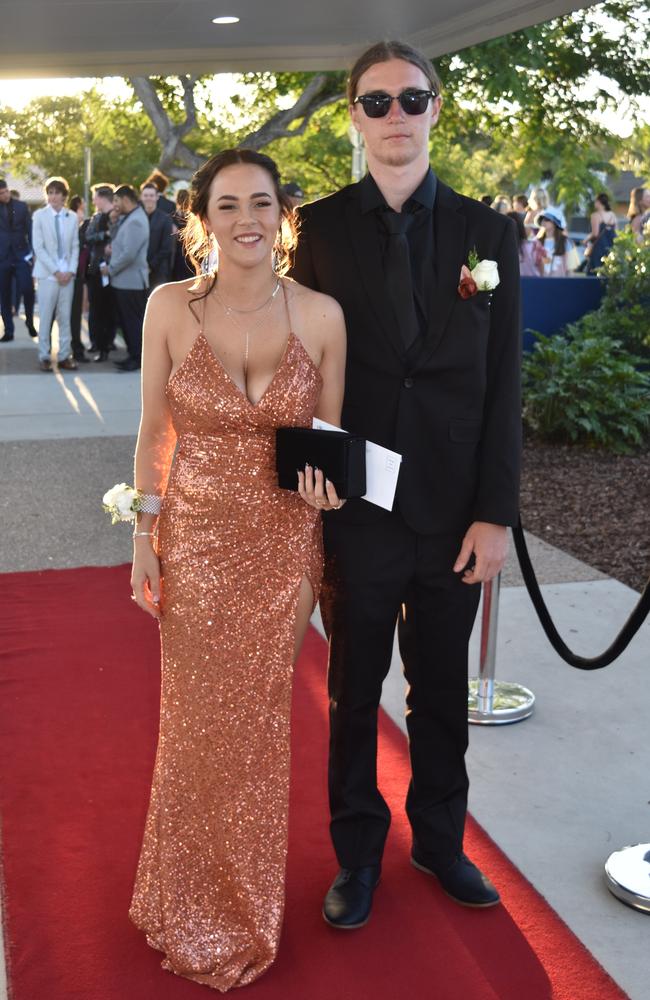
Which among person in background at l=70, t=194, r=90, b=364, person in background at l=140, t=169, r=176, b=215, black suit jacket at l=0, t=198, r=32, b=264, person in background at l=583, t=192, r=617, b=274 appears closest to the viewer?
person in background at l=140, t=169, r=176, b=215

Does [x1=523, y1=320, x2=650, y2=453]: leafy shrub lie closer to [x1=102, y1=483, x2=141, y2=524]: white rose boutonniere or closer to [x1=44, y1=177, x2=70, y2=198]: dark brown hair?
[x1=44, y1=177, x2=70, y2=198]: dark brown hair

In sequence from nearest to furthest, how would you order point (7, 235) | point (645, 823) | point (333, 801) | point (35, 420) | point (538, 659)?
point (333, 801) → point (645, 823) → point (538, 659) → point (35, 420) → point (7, 235)

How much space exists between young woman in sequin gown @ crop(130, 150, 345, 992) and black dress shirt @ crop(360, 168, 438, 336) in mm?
235

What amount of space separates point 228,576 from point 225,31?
23.4ft

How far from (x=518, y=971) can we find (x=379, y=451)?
1.48 metres

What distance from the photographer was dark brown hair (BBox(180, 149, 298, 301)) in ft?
10.0

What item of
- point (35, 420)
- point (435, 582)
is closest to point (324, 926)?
point (435, 582)

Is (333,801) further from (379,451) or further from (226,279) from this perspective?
(226,279)

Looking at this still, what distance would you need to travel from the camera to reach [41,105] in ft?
157

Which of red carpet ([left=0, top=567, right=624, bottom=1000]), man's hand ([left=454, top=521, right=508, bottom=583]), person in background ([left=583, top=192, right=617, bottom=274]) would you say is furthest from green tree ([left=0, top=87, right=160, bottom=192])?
man's hand ([left=454, top=521, right=508, bottom=583])

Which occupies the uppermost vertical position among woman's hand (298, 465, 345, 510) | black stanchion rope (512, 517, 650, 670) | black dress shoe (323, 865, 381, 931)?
woman's hand (298, 465, 345, 510)

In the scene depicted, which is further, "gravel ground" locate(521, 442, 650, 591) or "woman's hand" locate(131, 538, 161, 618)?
"gravel ground" locate(521, 442, 650, 591)

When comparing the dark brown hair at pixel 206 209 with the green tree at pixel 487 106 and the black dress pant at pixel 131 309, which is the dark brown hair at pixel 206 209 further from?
the green tree at pixel 487 106

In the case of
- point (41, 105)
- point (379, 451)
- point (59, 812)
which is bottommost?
point (59, 812)
